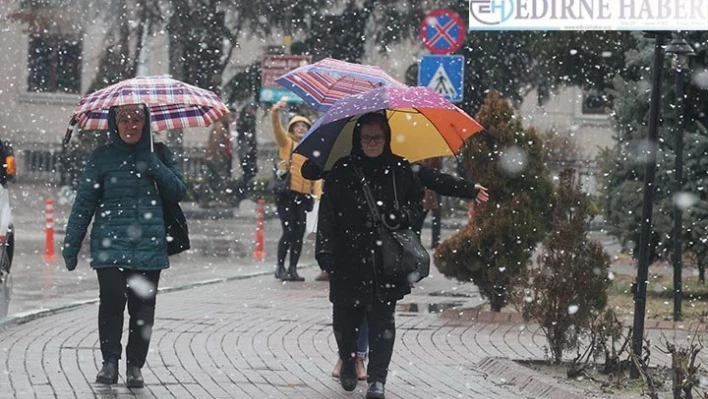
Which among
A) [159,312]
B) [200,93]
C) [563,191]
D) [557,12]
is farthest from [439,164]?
[557,12]

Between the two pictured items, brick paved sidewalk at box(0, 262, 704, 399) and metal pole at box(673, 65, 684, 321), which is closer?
brick paved sidewalk at box(0, 262, 704, 399)

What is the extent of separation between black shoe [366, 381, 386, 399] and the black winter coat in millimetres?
461

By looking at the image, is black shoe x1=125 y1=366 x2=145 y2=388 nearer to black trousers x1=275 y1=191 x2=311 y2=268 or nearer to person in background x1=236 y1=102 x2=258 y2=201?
black trousers x1=275 y1=191 x2=311 y2=268

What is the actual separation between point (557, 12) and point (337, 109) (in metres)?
1.47

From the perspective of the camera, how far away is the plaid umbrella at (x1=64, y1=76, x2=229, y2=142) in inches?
376

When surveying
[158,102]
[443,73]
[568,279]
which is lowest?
[568,279]

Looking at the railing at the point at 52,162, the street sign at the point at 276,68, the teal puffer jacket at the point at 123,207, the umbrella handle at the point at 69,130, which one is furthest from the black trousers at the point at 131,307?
the railing at the point at 52,162

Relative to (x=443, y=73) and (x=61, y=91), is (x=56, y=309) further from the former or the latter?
(x=61, y=91)

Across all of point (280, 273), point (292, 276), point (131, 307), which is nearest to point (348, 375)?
point (131, 307)

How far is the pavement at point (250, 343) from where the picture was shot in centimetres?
962

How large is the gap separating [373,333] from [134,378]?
140 cm

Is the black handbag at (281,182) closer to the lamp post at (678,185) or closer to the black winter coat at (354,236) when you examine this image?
the lamp post at (678,185)

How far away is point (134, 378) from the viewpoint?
372 inches

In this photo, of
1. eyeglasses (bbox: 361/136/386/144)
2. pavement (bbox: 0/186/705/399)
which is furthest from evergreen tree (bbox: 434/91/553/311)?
eyeglasses (bbox: 361/136/386/144)
